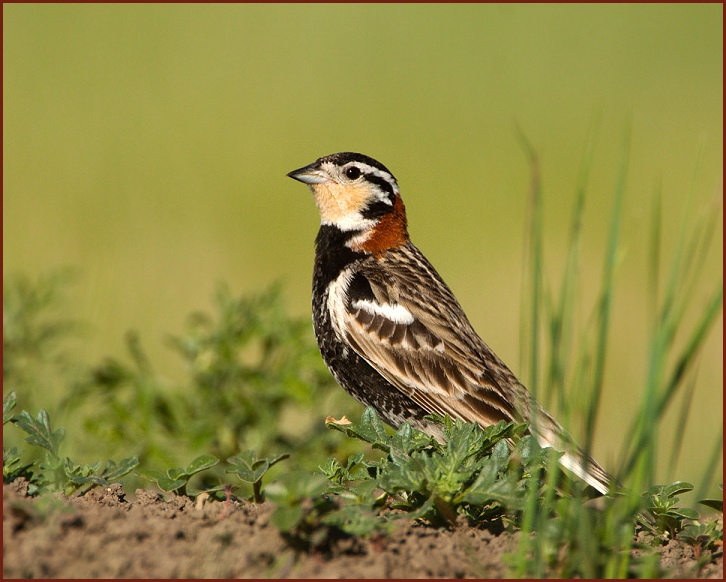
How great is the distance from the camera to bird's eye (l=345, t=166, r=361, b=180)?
612 centimetres

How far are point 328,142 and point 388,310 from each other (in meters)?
8.35

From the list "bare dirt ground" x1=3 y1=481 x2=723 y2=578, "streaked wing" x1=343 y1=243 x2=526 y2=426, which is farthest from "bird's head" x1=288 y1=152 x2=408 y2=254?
"bare dirt ground" x1=3 y1=481 x2=723 y2=578

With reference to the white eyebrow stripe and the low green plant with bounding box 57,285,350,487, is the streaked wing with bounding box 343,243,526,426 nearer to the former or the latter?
the white eyebrow stripe

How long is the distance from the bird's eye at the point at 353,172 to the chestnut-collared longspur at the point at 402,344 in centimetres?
37

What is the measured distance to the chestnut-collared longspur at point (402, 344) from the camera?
17.5 feet

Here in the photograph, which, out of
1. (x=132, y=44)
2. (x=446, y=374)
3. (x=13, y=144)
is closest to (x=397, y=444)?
(x=446, y=374)

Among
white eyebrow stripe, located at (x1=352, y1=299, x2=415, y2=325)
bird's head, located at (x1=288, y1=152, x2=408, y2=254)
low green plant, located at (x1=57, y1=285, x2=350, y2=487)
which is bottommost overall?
low green plant, located at (x1=57, y1=285, x2=350, y2=487)

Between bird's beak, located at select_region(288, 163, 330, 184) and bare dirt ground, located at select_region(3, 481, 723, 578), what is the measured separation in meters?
3.08

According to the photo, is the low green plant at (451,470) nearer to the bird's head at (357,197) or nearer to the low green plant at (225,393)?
the low green plant at (225,393)

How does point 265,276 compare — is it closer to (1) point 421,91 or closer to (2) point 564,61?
(1) point 421,91

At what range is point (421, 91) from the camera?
17.0 m

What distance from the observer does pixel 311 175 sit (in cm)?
611

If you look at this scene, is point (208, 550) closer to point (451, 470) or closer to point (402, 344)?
point (451, 470)

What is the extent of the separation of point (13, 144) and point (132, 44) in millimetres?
4276
